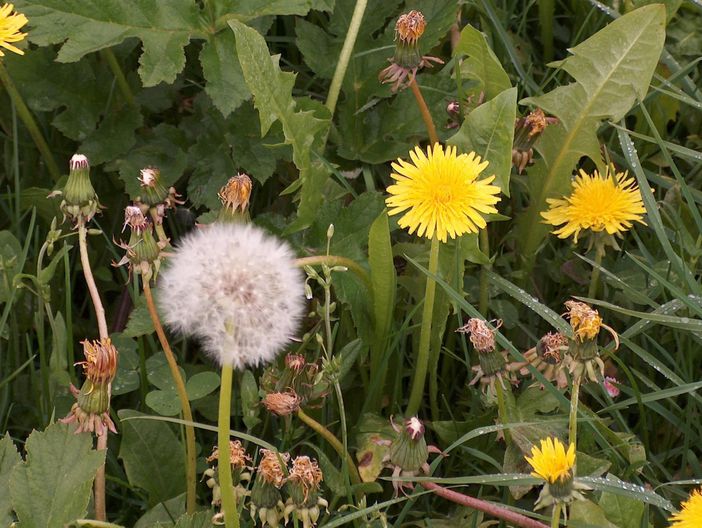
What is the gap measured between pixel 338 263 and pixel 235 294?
2.21 feet

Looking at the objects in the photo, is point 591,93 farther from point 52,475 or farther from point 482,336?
point 52,475

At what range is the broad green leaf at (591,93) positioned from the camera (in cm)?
237

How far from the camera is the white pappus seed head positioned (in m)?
1.46

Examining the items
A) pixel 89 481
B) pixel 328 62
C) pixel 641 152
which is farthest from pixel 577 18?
pixel 89 481

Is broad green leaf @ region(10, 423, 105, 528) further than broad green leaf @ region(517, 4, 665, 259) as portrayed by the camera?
No

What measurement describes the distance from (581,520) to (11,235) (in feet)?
4.67

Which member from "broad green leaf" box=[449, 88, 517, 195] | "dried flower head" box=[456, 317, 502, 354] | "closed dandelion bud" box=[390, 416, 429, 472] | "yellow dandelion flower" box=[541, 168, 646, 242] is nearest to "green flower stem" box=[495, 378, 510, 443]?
"dried flower head" box=[456, 317, 502, 354]

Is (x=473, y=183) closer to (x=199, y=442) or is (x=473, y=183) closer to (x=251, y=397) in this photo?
(x=251, y=397)

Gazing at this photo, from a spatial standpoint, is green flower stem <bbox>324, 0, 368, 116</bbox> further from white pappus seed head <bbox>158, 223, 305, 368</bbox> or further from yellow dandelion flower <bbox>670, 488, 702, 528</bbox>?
yellow dandelion flower <bbox>670, 488, 702, 528</bbox>

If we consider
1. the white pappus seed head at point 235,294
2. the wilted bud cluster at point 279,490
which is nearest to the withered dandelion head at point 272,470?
the wilted bud cluster at point 279,490

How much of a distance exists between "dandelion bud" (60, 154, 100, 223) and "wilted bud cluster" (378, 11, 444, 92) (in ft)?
2.25

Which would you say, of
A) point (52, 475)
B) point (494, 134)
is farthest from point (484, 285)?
point (52, 475)

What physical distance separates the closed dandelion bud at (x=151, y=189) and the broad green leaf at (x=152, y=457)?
0.44 metres

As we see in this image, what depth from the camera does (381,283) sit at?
7.11ft
